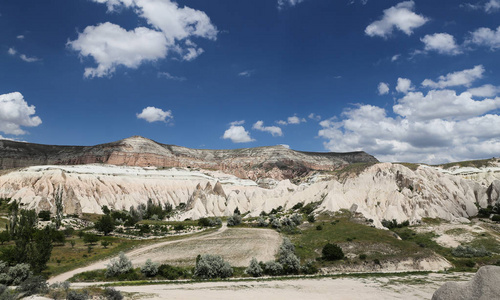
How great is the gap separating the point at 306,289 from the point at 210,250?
17.2 m

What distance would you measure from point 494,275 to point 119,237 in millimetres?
50549

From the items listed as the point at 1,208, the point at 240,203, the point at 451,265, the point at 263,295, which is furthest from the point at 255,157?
the point at 263,295

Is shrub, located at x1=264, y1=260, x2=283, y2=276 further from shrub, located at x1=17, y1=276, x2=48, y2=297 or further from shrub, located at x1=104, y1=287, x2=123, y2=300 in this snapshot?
shrub, located at x1=17, y1=276, x2=48, y2=297

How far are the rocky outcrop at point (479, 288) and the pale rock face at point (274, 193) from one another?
161 ft

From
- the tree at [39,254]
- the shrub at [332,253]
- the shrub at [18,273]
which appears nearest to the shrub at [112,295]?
the shrub at [18,273]

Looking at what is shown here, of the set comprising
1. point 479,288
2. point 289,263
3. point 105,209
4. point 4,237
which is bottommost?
point 289,263

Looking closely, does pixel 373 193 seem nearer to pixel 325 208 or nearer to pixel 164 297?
pixel 325 208

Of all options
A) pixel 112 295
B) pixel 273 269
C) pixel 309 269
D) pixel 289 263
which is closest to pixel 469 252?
pixel 309 269

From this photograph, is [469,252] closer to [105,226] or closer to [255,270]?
[255,270]

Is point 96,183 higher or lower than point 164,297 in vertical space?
higher

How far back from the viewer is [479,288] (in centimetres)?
1053

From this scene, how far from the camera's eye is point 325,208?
65875mm

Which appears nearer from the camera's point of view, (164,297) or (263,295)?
(164,297)

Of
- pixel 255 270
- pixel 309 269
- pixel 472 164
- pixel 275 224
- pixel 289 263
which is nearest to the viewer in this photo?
pixel 255 270
